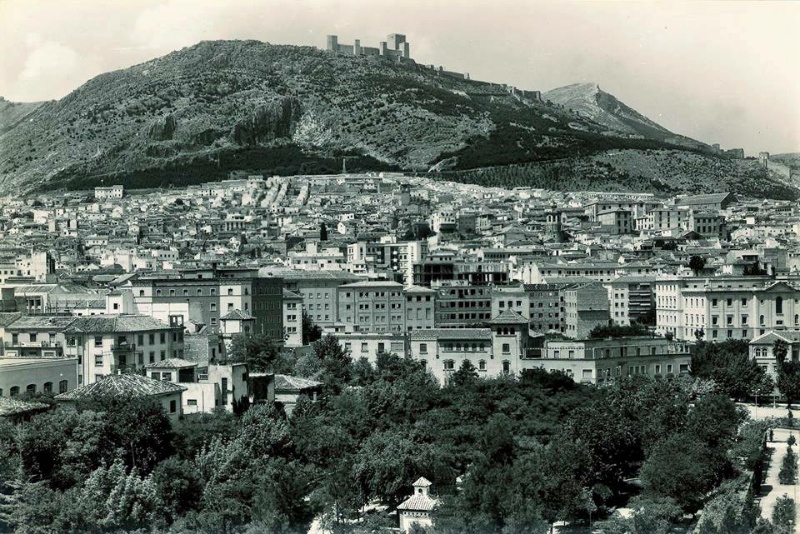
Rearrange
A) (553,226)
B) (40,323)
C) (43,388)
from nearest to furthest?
(43,388)
(40,323)
(553,226)

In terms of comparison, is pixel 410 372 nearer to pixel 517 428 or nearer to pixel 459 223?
pixel 517 428

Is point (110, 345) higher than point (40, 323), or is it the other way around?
point (40, 323)

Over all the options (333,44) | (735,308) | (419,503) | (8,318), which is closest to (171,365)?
(8,318)

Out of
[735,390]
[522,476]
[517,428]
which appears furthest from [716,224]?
[522,476]

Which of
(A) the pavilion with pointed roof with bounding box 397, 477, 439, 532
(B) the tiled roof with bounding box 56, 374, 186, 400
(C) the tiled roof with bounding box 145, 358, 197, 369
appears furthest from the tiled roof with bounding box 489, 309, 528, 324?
(A) the pavilion with pointed roof with bounding box 397, 477, 439, 532

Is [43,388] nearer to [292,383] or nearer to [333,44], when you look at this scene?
[292,383]

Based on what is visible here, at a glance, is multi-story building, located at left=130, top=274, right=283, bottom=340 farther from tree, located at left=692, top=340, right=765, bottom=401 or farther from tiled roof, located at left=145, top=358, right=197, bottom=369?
tree, located at left=692, top=340, right=765, bottom=401

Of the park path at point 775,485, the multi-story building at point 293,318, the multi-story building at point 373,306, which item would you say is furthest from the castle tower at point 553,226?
the park path at point 775,485

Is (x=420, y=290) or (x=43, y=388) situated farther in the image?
(x=420, y=290)
